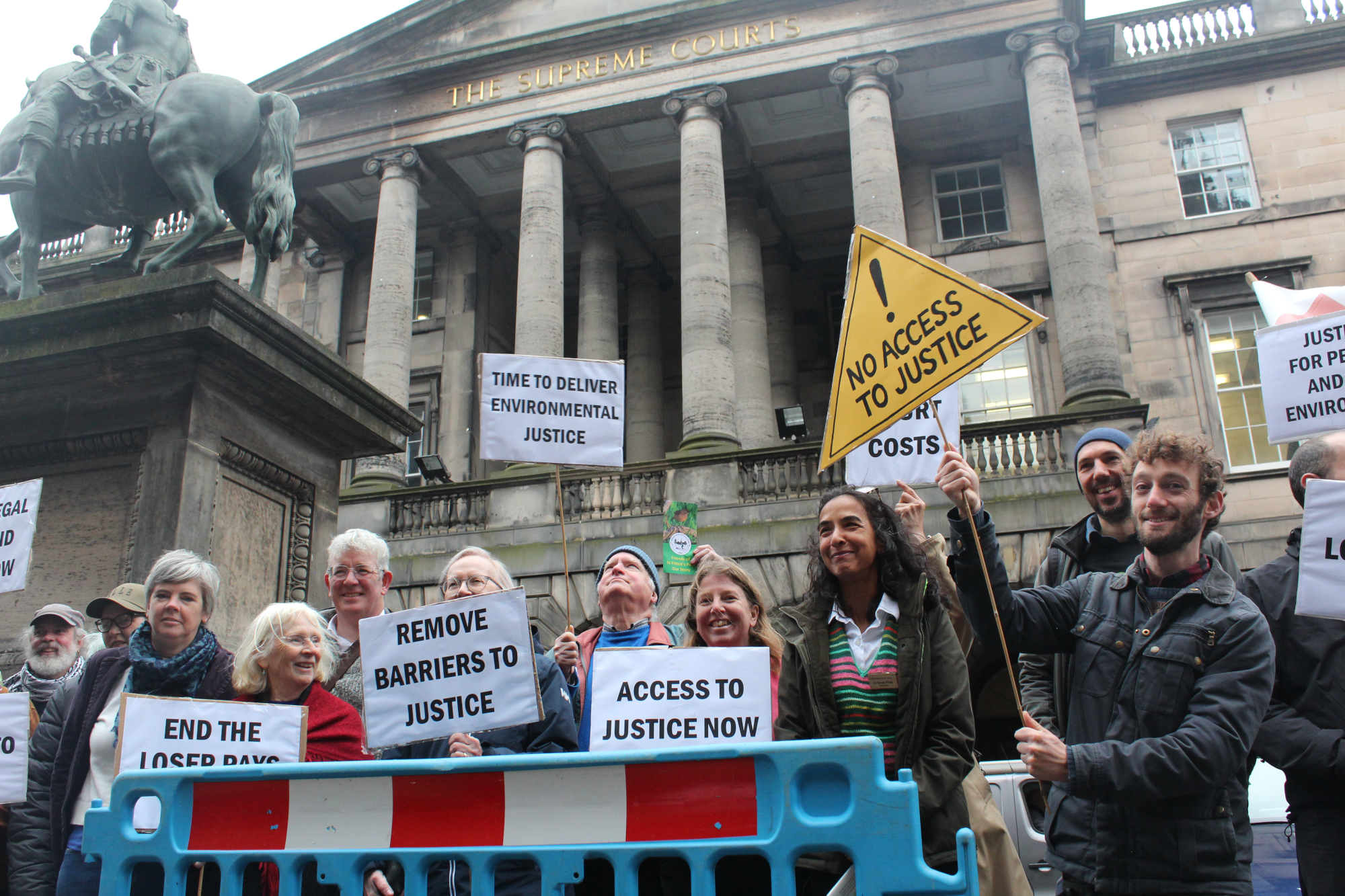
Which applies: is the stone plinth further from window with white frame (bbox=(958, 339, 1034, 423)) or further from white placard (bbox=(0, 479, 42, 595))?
window with white frame (bbox=(958, 339, 1034, 423))

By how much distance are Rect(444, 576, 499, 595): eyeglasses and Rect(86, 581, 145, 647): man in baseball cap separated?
163cm

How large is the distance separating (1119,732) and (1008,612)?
1.82ft

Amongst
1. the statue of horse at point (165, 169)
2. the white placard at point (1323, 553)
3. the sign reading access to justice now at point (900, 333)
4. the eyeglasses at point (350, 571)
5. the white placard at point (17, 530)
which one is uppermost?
the statue of horse at point (165, 169)

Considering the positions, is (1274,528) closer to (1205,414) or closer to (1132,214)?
(1205,414)

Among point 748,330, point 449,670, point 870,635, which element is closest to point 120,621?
point 449,670

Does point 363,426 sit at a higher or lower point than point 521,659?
higher

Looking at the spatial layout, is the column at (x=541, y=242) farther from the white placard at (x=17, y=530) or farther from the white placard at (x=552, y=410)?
the white placard at (x=17, y=530)

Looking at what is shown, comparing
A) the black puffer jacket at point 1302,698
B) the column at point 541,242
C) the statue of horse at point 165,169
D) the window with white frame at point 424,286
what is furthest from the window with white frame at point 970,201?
the black puffer jacket at point 1302,698

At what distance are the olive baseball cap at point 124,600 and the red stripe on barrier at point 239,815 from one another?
2.49m

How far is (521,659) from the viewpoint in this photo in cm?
373

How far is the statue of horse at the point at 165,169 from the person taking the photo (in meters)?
5.98

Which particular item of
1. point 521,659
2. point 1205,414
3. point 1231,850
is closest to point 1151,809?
point 1231,850

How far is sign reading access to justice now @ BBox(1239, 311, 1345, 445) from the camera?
5793 millimetres

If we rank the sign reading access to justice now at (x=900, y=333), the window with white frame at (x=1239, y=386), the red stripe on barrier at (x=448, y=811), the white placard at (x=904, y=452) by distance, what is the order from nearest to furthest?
the red stripe on barrier at (x=448, y=811) → the sign reading access to justice now at (x=900, y=333) → the white placard at (x=904, y=452) → the window with white frame at (x=1239, y=386)
